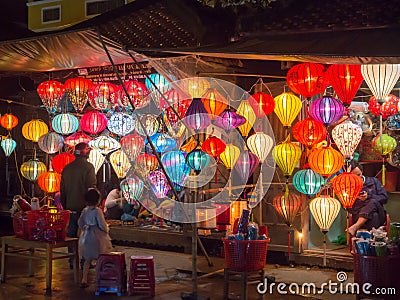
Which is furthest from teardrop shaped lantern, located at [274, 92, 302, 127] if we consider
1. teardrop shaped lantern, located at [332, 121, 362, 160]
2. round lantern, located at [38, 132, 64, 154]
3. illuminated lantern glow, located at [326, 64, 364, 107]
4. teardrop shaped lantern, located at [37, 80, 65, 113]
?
round lantern, located at [38, 132, 64, 154]

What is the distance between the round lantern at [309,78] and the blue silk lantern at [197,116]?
1388mm

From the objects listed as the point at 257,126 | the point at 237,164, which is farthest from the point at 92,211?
the point at 257,126

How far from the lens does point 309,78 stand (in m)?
8.18

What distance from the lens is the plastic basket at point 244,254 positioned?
25.0 ft

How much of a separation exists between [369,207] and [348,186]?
92 centimetres

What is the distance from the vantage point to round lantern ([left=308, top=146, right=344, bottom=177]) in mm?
8422

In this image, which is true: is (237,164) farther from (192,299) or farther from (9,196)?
(9,196)

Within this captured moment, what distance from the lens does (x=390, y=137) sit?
9.84m

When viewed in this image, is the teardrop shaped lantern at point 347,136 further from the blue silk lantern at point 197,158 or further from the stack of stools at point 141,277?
the stack of stools at point 141,277

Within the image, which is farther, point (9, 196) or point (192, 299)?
point (9, 196)

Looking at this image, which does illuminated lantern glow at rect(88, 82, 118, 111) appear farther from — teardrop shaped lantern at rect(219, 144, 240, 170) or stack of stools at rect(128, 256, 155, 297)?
stack of stools at rect(128, 256, 155, 297)

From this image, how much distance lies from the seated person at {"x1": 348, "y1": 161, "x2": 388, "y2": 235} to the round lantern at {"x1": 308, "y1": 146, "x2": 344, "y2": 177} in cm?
76

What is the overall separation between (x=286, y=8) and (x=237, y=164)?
267 centimetres

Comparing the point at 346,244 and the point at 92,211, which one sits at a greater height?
the point at 92,211
